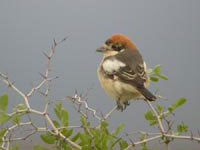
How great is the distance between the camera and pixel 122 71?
3.47 meters

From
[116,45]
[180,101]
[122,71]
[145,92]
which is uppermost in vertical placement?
[116,45]

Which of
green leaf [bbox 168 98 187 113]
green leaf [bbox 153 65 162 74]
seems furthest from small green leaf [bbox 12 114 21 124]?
green leaf [bbox 153 65 162 74]

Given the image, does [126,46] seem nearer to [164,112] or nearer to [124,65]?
[124,65]

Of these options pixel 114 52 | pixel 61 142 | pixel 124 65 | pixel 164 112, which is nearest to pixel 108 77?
pixel 124 65

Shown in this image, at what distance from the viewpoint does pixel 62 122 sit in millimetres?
1882

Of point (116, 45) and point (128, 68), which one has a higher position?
point (116, 45)

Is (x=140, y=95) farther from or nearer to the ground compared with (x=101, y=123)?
nearer to the ground

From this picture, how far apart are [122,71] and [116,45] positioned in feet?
1.60

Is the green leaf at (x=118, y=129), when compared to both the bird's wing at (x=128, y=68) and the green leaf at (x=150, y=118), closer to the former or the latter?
the green leaf at (x=150, y=118)

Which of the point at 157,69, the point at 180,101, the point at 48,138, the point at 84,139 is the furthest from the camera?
the point at 157,69

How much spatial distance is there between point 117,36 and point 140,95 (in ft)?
2.74

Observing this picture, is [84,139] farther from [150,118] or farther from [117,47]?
[117,47]

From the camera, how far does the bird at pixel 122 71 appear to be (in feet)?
11.0

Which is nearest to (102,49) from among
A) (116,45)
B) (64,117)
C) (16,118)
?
(116,45)
